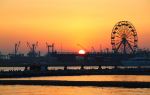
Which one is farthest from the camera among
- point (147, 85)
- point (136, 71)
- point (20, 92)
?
point (136, 71)

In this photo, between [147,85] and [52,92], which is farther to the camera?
[147,85]

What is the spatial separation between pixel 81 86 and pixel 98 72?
52.0 meters

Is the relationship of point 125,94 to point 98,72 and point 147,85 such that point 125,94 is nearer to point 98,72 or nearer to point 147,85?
point 147,85

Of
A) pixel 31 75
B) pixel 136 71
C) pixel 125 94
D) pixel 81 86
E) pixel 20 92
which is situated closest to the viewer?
pixel 125 94

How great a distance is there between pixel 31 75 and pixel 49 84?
3106 centimetres

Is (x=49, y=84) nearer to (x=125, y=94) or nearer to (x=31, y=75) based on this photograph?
(x=125, y=94)

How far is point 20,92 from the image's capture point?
7700 cm

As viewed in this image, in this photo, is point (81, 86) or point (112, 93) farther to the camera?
point (81, 86)

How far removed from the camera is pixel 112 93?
244 ft

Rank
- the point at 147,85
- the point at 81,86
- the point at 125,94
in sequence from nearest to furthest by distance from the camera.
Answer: the point at 125,94
the point at 147,85
the point at 81,86

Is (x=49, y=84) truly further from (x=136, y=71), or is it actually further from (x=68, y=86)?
(x=136, y=71)

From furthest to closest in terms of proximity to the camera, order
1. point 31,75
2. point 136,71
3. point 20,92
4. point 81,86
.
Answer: point 136,71 → point 31,75 → point 81,86 → point 20,92

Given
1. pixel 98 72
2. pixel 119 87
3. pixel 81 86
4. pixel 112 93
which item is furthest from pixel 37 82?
pixel 98 72

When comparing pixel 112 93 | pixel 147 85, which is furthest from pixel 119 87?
pixel 112 93
